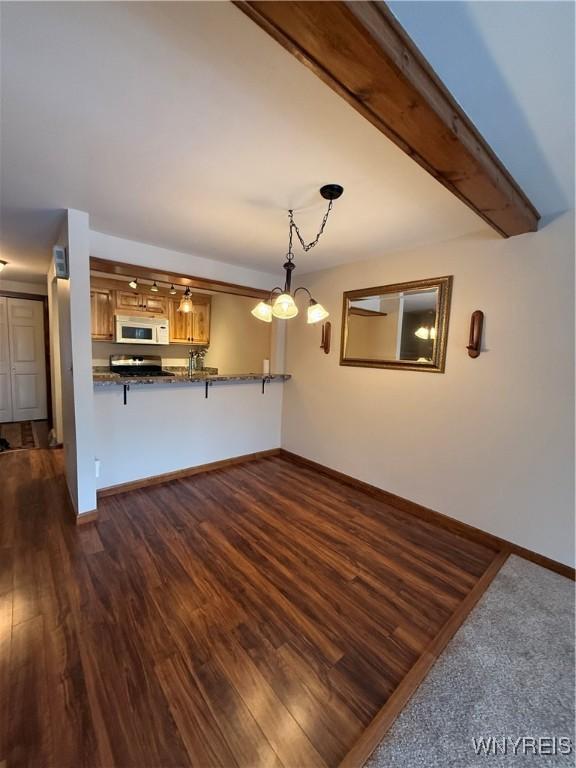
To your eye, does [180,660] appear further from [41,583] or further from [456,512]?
[456,512]

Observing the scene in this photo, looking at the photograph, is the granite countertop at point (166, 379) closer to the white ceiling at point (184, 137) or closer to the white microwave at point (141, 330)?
the white ceiling at point (184, 137)

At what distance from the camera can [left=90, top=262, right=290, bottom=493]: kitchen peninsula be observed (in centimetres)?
296

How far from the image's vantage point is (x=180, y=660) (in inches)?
55.1

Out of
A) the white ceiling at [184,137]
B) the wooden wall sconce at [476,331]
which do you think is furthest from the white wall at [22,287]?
the wooden wall sconce at [476,331]

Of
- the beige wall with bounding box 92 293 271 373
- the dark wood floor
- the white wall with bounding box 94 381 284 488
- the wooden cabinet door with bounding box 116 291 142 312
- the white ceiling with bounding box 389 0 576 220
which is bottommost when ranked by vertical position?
the dark wood floor

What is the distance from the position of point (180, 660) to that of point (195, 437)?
7.41 ft

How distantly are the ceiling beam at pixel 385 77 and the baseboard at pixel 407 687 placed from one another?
2.22 meters

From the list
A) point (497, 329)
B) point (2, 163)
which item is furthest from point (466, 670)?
point (2, 163)

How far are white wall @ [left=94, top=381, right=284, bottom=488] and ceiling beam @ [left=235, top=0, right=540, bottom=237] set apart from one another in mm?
2805

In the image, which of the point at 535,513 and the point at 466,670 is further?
the point at 535,513

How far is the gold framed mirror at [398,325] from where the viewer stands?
263 cm

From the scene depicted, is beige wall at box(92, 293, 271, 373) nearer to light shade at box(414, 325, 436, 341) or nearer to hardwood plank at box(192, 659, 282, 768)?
light shade at box(414, 325, 436, 341)

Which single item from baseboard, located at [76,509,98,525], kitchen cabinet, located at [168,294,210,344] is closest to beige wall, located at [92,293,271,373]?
kitchen cabinet, located at [168,294,210,344]

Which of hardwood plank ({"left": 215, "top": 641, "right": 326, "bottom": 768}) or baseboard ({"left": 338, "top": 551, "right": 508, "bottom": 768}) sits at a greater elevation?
baseboard ({"left": 338, "top": 551, "right": 508, "bottom": 768})
